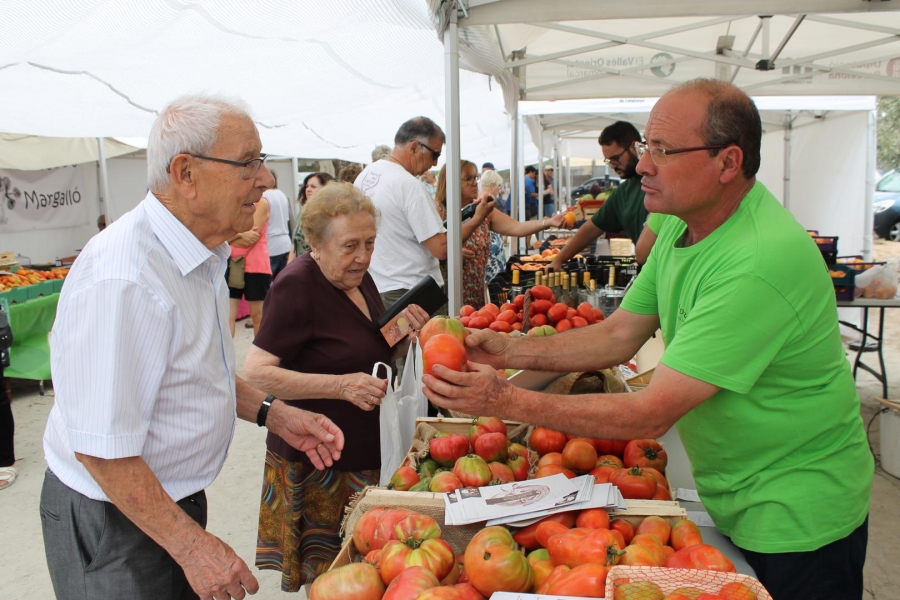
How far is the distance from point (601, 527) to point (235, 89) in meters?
5.47

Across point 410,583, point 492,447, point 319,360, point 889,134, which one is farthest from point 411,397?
point 889,134

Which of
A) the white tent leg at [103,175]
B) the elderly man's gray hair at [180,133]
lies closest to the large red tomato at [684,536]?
the elderly man's gray hair at [180,133]

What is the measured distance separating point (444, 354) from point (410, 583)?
2.10 ft

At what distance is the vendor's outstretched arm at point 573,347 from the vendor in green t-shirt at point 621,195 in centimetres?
241

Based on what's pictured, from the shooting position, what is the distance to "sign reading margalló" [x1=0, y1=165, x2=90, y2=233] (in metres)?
9.05

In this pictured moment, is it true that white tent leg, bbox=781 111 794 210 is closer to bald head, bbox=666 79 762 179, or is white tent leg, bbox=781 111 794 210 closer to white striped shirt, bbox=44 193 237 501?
bald head, bbox=666 79 762 179

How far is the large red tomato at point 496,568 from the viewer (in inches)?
55.1

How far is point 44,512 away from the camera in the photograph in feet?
5.45

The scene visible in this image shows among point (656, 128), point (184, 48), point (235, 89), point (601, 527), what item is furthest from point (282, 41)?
point (601, 527)

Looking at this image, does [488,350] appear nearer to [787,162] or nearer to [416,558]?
[416,558]

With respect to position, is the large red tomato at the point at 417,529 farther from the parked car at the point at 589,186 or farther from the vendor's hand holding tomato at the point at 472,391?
the parked car at the point at 589,186

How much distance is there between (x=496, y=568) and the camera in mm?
1398

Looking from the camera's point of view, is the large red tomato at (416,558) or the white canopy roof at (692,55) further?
the white canopy roof at (692,55)

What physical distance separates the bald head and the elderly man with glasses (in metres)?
1.16
